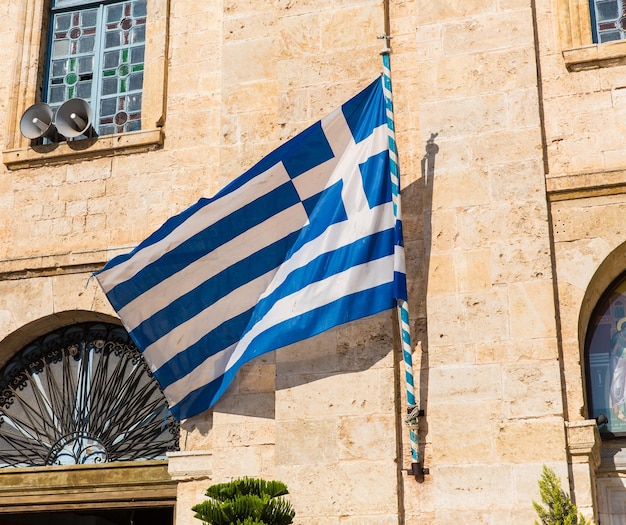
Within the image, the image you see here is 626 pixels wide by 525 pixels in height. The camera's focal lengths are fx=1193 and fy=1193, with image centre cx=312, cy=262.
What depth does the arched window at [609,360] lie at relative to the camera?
27.2 feet

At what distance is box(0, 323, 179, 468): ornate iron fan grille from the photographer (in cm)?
Answer: 942

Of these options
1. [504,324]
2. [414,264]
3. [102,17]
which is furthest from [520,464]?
[102,17]

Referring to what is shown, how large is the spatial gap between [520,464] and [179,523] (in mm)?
2559

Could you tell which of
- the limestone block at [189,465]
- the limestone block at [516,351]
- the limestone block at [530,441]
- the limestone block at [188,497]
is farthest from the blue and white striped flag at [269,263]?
the limestone block at [530,441]

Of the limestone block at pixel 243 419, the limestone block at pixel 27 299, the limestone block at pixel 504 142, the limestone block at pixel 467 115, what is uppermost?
the limestone block at pixel 467 115

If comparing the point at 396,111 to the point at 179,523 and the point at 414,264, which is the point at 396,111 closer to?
the point at 414,264

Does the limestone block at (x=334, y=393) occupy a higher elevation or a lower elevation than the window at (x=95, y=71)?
lower

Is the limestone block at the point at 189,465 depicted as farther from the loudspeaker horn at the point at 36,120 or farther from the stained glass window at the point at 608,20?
the stained glass window at the point at 608,20

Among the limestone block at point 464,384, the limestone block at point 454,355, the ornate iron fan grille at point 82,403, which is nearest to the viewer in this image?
the limestone block at point 464,384

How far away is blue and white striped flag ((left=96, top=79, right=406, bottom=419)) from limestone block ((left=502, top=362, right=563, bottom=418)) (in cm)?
92

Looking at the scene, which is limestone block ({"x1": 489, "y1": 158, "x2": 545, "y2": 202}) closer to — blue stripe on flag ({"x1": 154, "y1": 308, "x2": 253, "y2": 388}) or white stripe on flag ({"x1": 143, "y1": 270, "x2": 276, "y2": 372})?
white stripe on flag ({"x1": 143, "y1": 270, "x2": 276, "y2": 372})

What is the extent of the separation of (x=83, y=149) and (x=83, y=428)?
90.9 inches

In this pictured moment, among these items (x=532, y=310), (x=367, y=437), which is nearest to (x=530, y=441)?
(x=532, y=310)

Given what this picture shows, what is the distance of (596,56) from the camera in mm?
8602
